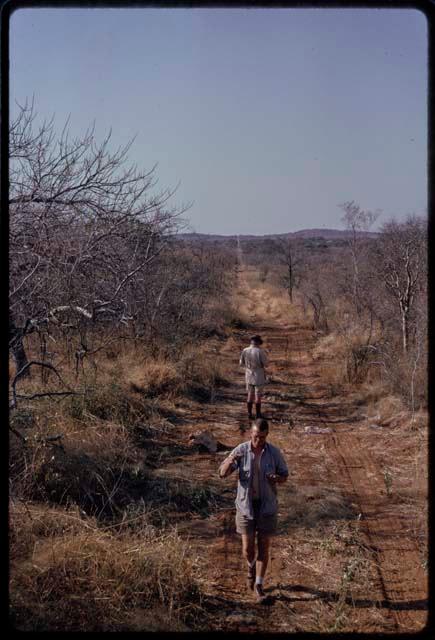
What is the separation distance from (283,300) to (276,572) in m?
28.6

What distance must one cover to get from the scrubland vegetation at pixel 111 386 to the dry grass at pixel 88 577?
0.04ft

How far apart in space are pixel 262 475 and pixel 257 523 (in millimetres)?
390

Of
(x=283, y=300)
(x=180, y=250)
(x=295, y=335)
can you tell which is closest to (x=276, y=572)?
(x=180, y=250)

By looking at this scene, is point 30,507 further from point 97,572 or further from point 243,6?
point 243,6

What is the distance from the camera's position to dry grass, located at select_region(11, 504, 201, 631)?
4.20 meters

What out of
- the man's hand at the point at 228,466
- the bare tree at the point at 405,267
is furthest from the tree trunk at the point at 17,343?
the bare tree at the point at 405,267

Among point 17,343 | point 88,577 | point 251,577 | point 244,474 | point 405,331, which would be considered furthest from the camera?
point 405,331

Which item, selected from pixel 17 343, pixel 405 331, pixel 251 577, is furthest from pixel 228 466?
pixel 405 331

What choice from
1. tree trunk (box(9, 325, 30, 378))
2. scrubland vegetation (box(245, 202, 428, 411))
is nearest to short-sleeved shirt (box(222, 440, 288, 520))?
tree trunk (box(9, 325, 30, 378))

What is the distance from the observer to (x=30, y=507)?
5.50 m

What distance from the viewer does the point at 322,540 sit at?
19.9 ft

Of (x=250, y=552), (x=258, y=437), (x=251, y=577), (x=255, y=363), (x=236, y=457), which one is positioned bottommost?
(x=251, y=577)

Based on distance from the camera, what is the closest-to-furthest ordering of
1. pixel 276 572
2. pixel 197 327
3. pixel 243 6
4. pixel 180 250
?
1. pixel 243 6
2. pixel 276 572
3. pixel 197 327
4. pixel 180 250

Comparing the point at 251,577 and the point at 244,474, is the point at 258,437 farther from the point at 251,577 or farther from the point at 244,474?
the point at 251,577
